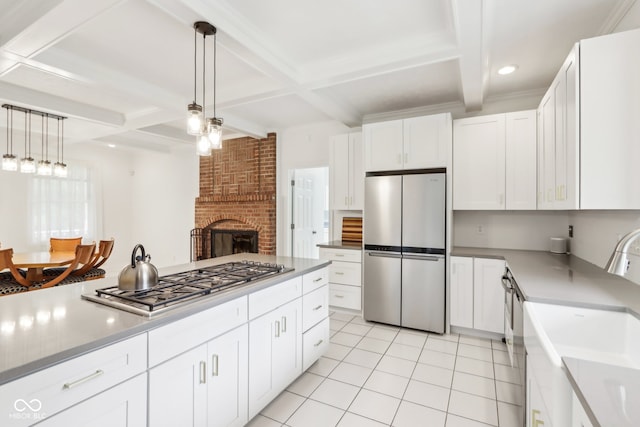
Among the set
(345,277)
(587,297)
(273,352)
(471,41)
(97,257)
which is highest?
(471,41)

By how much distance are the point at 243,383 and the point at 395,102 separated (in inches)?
131

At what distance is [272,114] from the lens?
4.23m

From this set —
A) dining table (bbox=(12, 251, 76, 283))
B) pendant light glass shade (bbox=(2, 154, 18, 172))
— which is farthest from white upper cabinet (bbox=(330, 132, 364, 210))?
pendant light glass shade (bbox=(2, 154, 18, 172))

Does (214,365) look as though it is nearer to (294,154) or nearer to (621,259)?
(621,259)

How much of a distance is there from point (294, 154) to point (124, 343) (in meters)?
3.98

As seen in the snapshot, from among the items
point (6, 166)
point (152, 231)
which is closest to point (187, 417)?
point (6, 166)

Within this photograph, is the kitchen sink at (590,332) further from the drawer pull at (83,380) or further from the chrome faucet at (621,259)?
the drawer pull at (83,380)

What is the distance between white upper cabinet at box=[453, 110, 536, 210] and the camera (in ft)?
10.1

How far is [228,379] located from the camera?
1.64 metres

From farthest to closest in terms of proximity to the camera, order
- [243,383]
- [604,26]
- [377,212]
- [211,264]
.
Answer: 1. [377,212]
2. [211,264]
3. [604,26]
4. [243,383]

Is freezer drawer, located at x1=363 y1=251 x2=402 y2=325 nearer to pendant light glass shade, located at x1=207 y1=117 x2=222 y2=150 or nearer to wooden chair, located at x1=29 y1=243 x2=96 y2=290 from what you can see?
pendant light glass shade, located at x1=207 y1=117 x2=222 y2=150

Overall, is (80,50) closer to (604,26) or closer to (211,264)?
(211,264)

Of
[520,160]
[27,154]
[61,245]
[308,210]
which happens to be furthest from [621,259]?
[27,154]

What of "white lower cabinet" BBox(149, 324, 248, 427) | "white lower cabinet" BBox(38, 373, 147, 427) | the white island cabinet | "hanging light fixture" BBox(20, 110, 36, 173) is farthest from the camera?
"hanging light fixture" BBox(20, 110, 36, 173)
